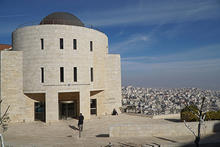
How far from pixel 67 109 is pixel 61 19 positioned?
11103mm

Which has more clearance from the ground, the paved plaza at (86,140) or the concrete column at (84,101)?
the concrete column at (84,101)

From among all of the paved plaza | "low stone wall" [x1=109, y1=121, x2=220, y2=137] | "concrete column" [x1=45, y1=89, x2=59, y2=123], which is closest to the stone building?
"concrete column" [x1=45, y1=89, x2=59, y2=123]

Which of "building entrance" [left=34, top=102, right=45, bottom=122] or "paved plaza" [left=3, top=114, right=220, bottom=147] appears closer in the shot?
"paved plaza" [left=3, top=114, right=220, bottom=147]

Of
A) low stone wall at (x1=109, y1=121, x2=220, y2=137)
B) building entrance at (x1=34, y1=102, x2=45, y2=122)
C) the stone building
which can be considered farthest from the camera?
building entrance at (x1=34, y1=102, x2=45, y2=122)

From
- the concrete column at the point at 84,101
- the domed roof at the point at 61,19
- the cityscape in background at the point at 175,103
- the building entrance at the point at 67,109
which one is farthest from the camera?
the domed roof at the point at 61,19

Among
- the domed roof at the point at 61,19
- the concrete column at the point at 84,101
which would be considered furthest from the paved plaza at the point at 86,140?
the domed roof at the point at 61,19

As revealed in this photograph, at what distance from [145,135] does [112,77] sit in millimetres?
12288

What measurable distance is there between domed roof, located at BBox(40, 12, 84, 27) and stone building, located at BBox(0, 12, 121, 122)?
0.12 m

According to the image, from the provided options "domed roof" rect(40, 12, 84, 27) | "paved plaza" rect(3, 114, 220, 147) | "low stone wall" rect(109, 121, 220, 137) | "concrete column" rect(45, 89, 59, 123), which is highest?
"domed roof" rect(40, 12, 84, 27)

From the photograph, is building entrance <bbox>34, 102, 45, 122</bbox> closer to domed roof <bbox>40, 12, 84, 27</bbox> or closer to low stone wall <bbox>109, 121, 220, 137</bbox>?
domed roof <bbox>40, 12, 84, 27</bbox>

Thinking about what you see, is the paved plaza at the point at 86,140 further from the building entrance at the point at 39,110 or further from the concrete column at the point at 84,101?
the building entrance at the point at 39,110

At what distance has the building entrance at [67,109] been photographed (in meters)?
21.1

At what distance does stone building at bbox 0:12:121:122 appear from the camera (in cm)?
1886

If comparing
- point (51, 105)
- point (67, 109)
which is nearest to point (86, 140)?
point (51, 105)
